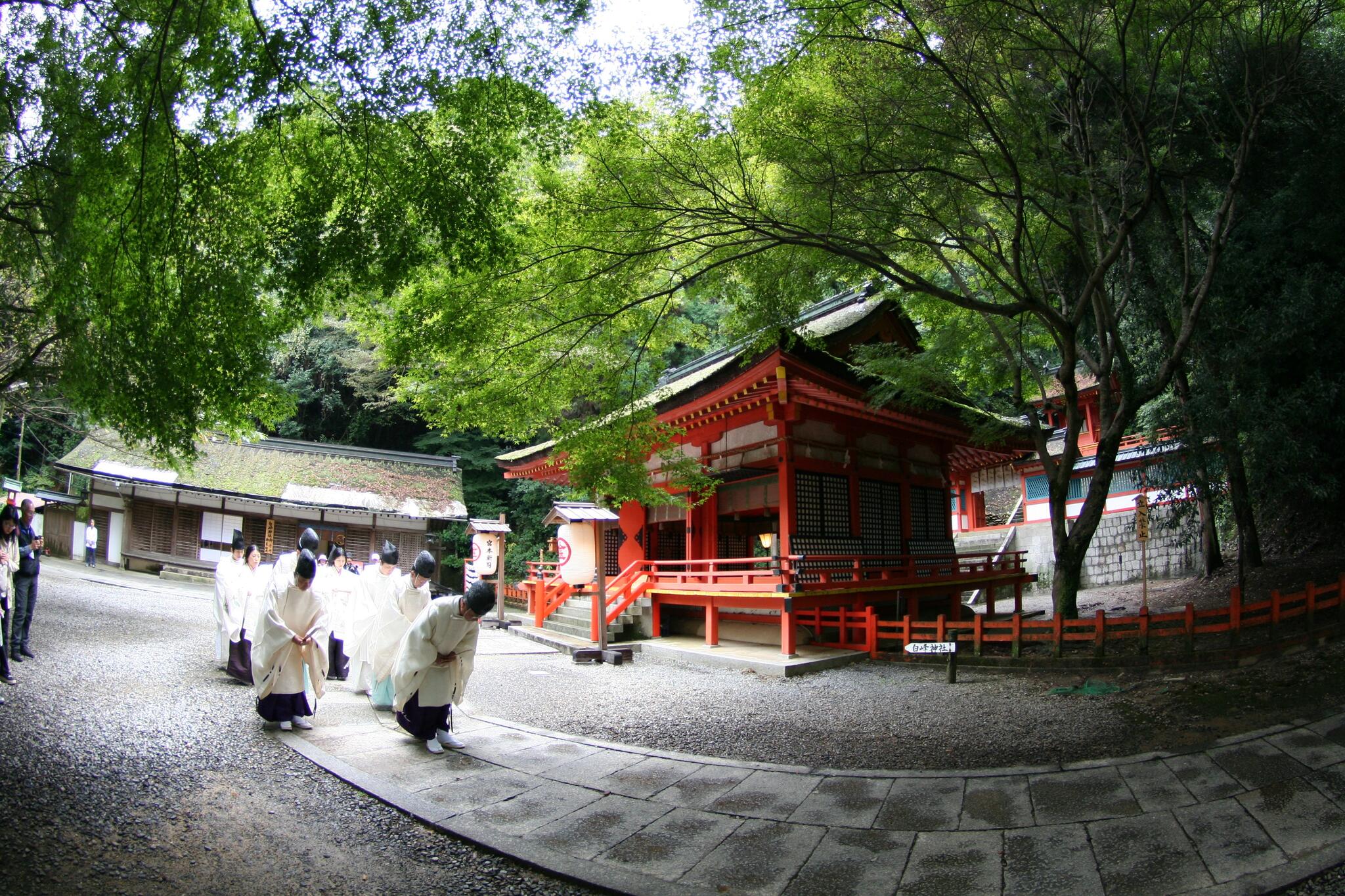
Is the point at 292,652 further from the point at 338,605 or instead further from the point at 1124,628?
the point at 1124,628

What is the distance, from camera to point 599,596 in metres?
12.3

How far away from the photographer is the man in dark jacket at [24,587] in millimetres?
7906

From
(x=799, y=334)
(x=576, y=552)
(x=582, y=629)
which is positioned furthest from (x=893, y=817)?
(x=576, y=552)

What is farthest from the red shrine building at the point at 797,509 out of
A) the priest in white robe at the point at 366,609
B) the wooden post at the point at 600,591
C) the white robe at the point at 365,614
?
the white robe at the point at 365,614

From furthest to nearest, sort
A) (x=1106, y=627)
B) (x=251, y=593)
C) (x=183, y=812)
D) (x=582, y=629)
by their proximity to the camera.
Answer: (x=582, y=629) → (x=1106, y=627) → (x=251, y=593) → (x=183, y=812)

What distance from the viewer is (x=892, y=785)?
505cm

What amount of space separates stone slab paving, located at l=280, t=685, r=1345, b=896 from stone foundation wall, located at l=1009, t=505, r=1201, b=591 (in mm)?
13344

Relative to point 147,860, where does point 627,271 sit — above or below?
above

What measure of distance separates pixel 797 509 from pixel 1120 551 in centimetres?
1186

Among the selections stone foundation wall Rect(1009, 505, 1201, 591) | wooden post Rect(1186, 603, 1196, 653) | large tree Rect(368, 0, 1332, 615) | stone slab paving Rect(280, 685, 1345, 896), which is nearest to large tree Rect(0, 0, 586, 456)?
large tree Rect(368, 0, 1332, 615)

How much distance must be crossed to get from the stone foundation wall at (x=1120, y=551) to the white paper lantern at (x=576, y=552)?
10929 mm

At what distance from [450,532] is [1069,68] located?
21364 millimetres

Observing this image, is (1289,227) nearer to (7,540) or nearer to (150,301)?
(150,301)

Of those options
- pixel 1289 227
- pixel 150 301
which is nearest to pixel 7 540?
pixel 150 301
